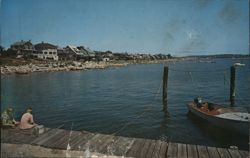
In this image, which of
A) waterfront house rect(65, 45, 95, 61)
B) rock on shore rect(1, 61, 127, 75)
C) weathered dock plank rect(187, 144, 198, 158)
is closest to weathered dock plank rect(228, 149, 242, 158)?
weathered dock plank rect(187, 144, 198, 158)

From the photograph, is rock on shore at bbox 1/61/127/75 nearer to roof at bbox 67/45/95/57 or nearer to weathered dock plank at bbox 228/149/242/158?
roof at bbox 67/45/95/57

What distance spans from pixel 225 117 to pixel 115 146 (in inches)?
340

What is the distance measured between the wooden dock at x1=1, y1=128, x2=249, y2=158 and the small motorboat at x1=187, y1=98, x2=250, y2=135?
17.2ft

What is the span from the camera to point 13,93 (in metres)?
32.2

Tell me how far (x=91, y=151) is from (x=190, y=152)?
3538 millimetres

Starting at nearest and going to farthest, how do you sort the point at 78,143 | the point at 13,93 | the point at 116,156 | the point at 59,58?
the point at 116,156 < the point at 78,143 < the point at 13,93 < the point at 59,58

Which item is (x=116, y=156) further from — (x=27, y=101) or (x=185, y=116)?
(x=27, y=101)

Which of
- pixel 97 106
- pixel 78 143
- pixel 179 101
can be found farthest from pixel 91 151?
pixel 179 101

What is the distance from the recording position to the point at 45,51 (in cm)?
7319

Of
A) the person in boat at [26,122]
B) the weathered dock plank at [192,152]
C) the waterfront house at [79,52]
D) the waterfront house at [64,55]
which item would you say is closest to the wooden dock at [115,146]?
the weathered dock plank at [192,152]

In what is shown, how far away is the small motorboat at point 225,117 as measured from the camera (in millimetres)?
14672

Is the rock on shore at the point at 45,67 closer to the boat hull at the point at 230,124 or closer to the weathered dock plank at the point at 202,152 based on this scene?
the boat hull at the point at 230,124

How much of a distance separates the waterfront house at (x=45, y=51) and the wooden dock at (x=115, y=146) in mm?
62335

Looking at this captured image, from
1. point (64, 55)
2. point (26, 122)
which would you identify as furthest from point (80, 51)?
point (26, 122)
